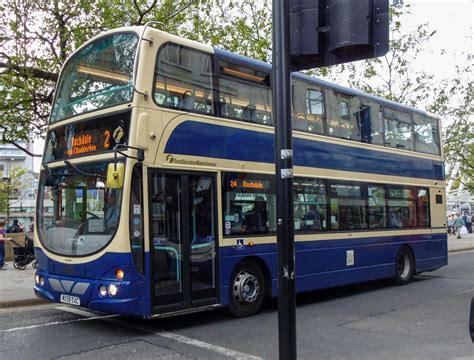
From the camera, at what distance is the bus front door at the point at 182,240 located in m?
7.39

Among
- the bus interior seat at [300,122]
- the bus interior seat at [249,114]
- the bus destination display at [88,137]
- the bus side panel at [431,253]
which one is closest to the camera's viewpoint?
the bus destination display at [88,137]

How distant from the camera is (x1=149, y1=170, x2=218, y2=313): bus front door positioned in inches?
291

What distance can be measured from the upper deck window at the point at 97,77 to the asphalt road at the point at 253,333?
3.37 meters

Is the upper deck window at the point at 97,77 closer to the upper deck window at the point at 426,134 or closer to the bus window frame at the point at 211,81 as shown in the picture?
the bus window frame at the point at 211,81

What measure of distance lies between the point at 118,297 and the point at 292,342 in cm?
400

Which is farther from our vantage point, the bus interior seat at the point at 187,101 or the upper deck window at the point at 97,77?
the bus interior seat at the point at 187,101

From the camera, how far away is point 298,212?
32.2 ft

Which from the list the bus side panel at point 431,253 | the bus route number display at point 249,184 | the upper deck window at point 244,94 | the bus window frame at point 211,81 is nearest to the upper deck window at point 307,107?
the upper deck window at point 244,94

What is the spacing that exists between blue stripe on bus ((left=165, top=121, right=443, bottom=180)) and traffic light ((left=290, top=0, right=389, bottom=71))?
427cm

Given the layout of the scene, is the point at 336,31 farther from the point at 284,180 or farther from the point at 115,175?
A: the point at 115,175

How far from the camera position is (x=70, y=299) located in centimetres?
743

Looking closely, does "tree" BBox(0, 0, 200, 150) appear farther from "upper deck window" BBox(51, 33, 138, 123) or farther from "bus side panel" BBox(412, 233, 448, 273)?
"bus side panel" BBox(412, 233, 448, 273)

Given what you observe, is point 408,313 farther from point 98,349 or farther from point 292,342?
→ point 292,342

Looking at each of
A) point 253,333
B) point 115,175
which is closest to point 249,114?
point 115,175
